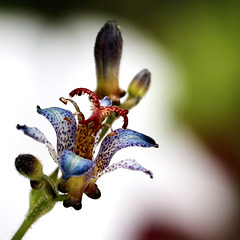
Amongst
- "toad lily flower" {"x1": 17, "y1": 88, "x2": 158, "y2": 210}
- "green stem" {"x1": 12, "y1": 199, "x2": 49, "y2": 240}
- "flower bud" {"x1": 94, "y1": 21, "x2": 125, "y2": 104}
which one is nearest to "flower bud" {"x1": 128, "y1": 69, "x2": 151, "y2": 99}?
"flower bud" {"x1": 94, "y1": 21, "x2": 125, "y2": 104}

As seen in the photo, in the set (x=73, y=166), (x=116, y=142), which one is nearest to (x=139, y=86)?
(x=116, y=142)

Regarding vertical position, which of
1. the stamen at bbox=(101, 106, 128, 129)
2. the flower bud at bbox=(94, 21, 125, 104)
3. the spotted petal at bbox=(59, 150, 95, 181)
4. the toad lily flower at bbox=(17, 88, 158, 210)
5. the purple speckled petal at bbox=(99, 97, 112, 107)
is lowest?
the spotted petal at bbox=(59, 150, 95, 181)

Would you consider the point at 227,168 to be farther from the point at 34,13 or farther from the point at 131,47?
the point at 34,13

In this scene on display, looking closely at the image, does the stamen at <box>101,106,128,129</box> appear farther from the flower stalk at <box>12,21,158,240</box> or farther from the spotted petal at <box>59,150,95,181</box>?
the spotted petal at <box>59,150,95,181</box>

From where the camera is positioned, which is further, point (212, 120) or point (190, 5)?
point (190, 5)

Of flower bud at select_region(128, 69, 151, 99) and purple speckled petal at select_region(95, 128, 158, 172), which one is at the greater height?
flower bud at select_region(128, 69, 151, 99)

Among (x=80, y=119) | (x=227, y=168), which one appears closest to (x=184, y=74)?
(x=227, y=168)

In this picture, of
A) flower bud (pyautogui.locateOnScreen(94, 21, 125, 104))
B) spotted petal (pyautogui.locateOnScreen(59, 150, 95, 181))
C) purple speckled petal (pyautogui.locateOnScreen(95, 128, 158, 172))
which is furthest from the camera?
flower bud (pyautogui.locateOnScreen(94, 21, 125, 104))

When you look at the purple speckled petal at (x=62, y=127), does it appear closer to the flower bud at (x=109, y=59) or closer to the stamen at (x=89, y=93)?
the stamen at (x=89, y=93)
